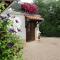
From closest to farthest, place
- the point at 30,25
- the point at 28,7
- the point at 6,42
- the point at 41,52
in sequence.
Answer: the point at 6,42 < the point at 41,52 < the point at 28,7 < the point at 30,25

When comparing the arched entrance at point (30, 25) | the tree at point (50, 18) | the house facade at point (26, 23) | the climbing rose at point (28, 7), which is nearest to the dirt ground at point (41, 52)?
the house facade at point (26, 23)

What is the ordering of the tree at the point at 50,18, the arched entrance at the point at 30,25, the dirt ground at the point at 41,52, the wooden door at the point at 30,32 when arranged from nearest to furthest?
the dirt ground at the point at 41,52
the arched entrance at the point at 30,25
the wooden door at the point at 30,32
the tree at the point at 50,18

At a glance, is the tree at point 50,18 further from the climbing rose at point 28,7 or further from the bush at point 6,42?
the bush at point 6,42

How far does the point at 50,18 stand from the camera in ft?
123

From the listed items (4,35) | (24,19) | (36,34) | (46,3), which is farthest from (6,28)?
(46,3)

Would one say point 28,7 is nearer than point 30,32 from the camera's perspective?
Yes

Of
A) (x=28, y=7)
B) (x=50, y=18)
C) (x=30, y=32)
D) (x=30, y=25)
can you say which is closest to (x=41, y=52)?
(x=28, y=7)

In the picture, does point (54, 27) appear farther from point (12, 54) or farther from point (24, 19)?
point (12, 54)

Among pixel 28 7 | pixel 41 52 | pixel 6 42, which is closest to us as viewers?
pixel 6 42

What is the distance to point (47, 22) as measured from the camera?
37.5 metres

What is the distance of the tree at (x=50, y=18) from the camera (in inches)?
1443

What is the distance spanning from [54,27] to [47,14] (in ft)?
6.83

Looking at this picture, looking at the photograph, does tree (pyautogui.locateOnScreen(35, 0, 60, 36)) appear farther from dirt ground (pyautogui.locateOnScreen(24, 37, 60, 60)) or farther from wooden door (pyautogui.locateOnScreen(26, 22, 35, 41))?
dirt ground (pyautogui.locateOnScreen(24, 37, 60, 60))

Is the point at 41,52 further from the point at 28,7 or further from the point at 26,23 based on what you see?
the point at 26,23
